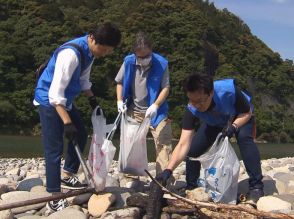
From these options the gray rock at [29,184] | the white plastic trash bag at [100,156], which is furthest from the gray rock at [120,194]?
the gray rock at [29,184]

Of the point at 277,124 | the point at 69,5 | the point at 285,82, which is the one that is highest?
the point at 69,5

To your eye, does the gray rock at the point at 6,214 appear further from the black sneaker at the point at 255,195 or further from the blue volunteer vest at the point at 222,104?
the black sneaker at the point at 255,195

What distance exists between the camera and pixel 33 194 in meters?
5.19

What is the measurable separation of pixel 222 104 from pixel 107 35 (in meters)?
1.29

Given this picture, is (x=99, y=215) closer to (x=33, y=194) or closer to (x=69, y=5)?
(x=33, y=194)

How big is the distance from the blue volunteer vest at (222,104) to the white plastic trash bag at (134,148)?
704 mm

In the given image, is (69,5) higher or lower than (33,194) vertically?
higher

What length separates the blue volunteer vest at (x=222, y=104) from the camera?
16.2 ft

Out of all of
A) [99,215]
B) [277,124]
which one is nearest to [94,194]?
[99,215]

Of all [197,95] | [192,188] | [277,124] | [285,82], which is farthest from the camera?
[285,82]

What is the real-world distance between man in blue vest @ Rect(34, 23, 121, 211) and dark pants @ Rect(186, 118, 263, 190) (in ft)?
4.00

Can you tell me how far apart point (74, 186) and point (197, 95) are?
175 cm

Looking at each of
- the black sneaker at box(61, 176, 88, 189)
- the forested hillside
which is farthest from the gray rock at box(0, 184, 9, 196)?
the forested hillside

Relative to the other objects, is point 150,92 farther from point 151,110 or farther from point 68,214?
point 68,214
